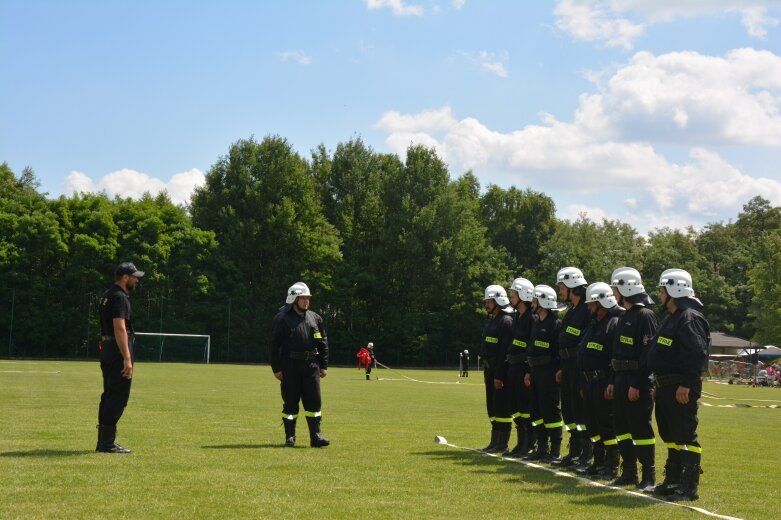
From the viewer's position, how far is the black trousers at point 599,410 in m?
12.2

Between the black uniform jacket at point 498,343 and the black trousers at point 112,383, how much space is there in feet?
17.4

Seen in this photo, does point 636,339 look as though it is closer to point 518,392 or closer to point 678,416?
point 678,416

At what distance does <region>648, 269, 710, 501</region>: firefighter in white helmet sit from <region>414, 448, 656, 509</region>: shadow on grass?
0.58 metres

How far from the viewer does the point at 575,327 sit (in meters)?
13.0

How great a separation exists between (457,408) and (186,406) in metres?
7.12

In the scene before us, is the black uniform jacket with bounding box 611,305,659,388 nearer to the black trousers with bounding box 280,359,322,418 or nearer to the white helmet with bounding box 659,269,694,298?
the white helmet with bounding box 659,269,694,298

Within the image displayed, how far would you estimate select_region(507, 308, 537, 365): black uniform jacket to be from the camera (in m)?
14.1

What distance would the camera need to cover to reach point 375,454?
13.6 meters

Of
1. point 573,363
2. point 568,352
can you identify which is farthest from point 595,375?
point 568,352

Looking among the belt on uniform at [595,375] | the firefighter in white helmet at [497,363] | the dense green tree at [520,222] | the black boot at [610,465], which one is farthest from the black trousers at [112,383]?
the dense green tree at [520,222]

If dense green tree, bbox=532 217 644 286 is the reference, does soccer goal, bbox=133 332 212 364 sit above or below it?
below

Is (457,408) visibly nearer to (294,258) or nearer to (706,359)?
(706,359)

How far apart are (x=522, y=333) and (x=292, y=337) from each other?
3.45 meters

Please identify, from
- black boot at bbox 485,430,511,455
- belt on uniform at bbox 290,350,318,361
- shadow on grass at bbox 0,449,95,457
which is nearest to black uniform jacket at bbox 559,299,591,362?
black boot at bbox 485,430,511,455
